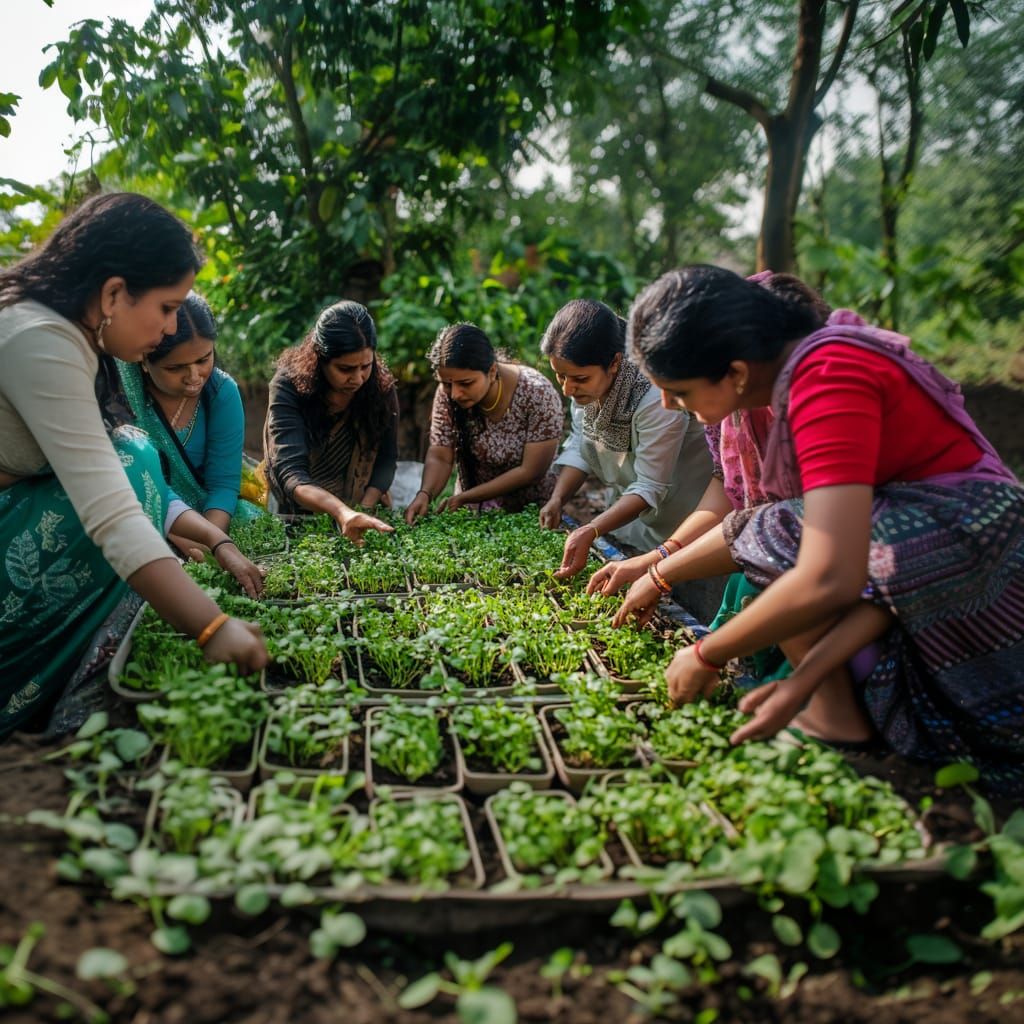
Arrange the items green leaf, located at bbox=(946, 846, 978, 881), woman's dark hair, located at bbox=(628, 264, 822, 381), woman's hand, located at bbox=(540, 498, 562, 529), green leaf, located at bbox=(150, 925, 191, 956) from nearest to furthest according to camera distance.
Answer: green leaf, located at bbox=(150, 925, 191, 956)
green leaf, located at bbox=(946, 846, 978, 881)
woman's dark hair, located at bbox=(628, 264, 822, 381)
woman's hand, located at bbox=(540, 498, 562, 529)

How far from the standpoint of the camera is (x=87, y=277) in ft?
6.77

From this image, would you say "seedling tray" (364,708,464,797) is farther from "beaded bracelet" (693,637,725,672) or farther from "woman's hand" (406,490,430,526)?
"woman's hand" (406,490,430,526)

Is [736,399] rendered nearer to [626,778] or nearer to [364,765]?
[626,778]

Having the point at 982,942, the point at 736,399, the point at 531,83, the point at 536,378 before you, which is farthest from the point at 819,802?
the point at 531,83

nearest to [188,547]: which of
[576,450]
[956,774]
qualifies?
[576,450]

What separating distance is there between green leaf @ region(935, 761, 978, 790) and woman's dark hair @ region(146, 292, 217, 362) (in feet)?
8.68

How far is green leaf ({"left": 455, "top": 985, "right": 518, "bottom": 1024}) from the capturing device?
3.68ft

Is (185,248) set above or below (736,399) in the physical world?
above

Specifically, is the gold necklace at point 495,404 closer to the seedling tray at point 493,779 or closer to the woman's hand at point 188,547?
the woman's hand at point 188,547

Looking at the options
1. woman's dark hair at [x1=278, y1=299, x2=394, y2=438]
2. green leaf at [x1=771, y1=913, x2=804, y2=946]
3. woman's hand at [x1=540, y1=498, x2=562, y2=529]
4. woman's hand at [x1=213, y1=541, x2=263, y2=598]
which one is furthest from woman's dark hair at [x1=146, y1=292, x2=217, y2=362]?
green leaf at [x1=771, y1=913, x2=804, y2=946]

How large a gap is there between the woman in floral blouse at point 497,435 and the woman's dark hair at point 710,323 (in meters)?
1.97

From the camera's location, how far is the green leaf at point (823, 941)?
1.35 meters

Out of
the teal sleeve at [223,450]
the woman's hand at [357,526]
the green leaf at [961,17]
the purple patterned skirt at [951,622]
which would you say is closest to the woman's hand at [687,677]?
the purple patterned skirt at [951,622]

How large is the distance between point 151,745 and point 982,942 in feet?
5.22
